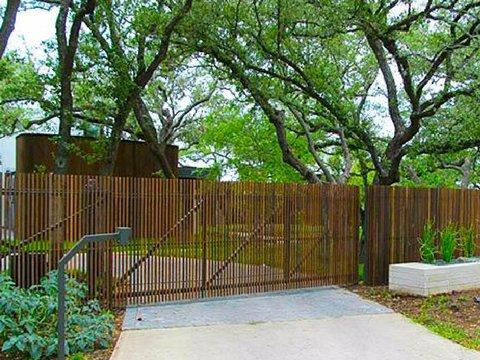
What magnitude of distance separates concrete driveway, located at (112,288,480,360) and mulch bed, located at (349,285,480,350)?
274mm

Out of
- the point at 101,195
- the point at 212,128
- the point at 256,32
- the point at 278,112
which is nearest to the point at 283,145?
the point at 278,112

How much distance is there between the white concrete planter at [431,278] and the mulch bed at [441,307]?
0.41 feet

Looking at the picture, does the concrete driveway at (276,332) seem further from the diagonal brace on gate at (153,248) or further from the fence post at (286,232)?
the fence post at (286,232)

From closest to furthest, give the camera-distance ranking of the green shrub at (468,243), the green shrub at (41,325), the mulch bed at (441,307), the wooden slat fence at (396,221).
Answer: the green shrub at (41,325)
the mulch bed at (441,307)
the wooden slat fence at (396,221)
the green shrub at (468,243)

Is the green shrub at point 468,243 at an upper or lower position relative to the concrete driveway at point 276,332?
upper

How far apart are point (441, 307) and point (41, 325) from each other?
5.63 m

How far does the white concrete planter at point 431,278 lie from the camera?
8.94 metres

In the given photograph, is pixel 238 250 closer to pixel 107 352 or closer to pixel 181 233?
pixel 181 233

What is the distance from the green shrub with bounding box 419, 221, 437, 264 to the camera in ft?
31.6

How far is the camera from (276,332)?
6.75m

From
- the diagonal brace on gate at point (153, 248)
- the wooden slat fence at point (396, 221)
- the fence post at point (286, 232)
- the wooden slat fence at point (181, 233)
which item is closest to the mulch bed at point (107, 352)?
the diagonal brace on gate at point (153, 248)

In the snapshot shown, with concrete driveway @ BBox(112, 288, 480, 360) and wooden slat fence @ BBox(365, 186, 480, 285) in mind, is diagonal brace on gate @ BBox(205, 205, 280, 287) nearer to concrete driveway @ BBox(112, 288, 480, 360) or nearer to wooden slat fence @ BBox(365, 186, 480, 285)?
concrete driveway @ BBox(112, 288, 480, 360)

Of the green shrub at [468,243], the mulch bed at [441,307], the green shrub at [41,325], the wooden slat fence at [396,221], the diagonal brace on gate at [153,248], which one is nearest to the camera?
the green shrub at [41,325]

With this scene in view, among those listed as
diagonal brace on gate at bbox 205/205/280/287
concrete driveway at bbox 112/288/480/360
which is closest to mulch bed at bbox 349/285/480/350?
concrete driveway at bbox 112/288/480/360
